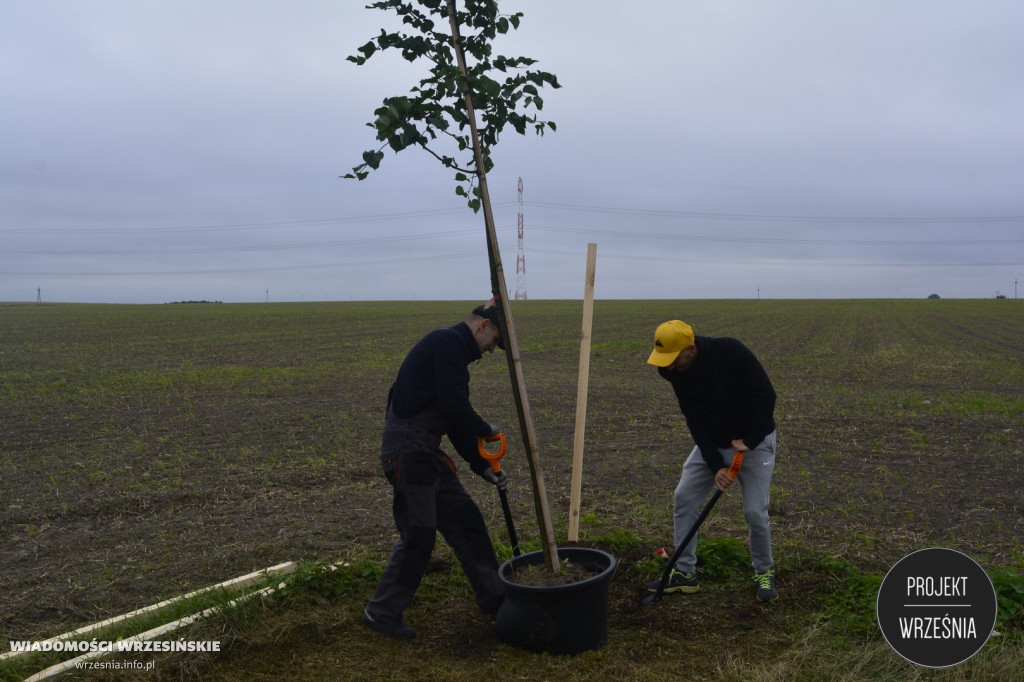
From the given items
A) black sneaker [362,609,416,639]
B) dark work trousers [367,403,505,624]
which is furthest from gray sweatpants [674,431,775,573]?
black sneaker [362,609,416,639]

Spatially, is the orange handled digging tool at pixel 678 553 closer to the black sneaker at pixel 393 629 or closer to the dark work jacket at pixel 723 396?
the dark work jacket at pixel 723 396

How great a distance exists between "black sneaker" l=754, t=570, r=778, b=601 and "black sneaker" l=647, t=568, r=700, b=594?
416 millimetres

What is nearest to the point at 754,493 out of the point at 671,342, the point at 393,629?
the point at 671,342

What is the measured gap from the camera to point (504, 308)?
446 cm

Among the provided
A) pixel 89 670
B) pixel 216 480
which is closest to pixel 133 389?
pixel 216 480

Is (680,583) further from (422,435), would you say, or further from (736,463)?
(422,435)

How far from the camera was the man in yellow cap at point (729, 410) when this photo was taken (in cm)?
487

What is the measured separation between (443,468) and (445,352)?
0.79 metres

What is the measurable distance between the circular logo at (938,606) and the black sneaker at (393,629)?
2567 mm

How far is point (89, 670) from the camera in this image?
4000 millimetres

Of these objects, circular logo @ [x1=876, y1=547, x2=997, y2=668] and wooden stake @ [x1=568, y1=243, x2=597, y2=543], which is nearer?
circular logo @ [x1=876, y1=547, x2=997, y2=668]

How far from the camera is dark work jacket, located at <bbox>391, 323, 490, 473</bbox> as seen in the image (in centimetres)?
446

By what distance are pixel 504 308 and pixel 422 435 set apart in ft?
2.90

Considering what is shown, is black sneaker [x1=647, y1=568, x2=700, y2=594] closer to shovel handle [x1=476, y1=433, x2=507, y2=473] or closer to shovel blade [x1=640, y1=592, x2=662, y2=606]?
shovel blade [x1=640, y1=592, x2=662, y2=606]
